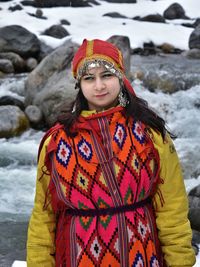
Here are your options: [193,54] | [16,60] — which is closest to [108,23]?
[193,54]

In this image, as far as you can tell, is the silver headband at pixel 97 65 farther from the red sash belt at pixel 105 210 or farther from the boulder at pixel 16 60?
the boulder at pixel 16 60

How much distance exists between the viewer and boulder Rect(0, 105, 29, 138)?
8820mm

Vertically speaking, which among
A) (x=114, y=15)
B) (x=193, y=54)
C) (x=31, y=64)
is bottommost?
(x=114, y=15)

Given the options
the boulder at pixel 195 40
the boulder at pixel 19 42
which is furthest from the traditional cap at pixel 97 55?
the boulder at pixel 195 40

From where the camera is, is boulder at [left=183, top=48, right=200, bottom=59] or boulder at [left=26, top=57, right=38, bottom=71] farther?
boulder at [left=183, top=48, right=200, bottom=59]

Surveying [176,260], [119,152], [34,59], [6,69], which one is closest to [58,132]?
[119,152]

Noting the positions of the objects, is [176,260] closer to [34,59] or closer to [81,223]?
[81,223]

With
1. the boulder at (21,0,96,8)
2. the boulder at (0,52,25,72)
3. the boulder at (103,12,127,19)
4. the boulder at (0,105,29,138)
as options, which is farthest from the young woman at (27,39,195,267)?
the boulder at (21,0,96,8)

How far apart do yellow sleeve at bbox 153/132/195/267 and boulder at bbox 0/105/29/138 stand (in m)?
7.08

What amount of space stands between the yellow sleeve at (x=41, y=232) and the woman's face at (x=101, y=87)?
262 millimetres

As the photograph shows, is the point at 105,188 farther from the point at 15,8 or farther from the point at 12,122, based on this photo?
the point at 15,8

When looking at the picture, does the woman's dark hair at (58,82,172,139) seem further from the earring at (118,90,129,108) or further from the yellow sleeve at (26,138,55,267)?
the yellow sleeve at (26,138,55,267)

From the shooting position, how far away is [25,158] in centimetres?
789

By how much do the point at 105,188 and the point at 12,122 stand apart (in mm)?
7207
